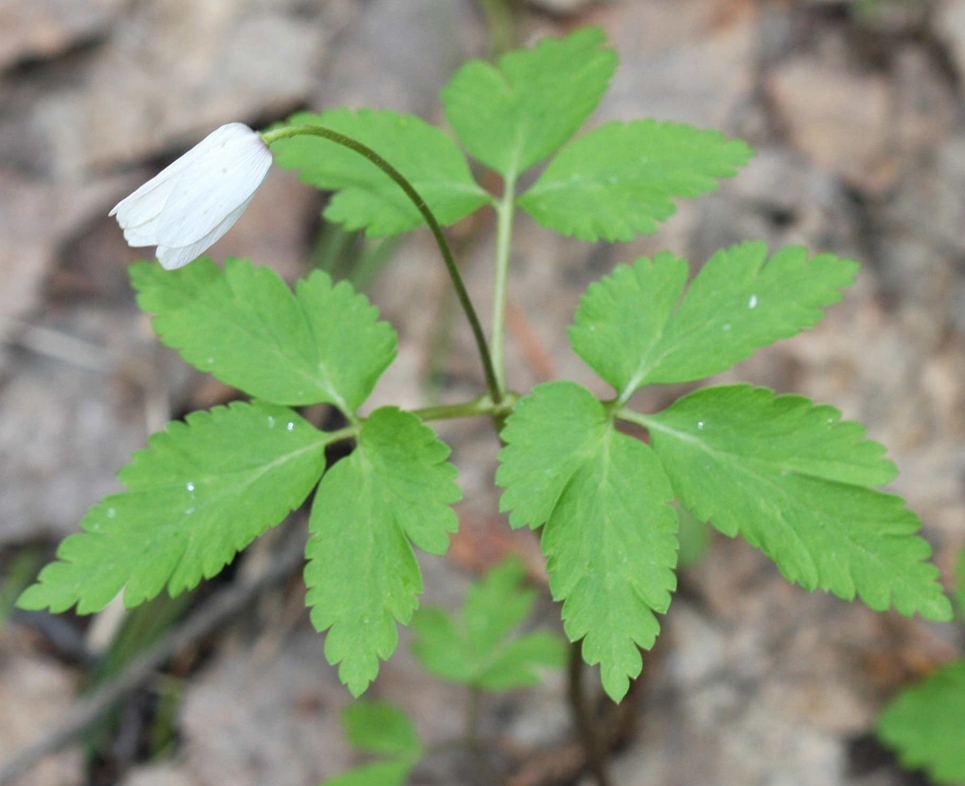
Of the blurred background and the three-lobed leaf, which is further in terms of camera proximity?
the blurred background

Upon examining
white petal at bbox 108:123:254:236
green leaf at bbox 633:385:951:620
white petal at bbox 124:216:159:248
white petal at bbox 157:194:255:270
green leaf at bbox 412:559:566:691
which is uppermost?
white petal at bbox 108:123:254:236

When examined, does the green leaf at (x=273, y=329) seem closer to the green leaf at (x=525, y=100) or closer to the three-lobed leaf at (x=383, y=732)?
the green leaf at (x=525, y=100)

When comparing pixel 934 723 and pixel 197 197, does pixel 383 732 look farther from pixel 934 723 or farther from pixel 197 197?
pixel 197 197

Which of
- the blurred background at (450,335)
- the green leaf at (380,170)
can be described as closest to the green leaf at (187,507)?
the green leaf at (380,170)

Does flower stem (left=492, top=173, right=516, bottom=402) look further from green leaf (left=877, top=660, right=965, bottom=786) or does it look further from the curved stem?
green leaf (left=877, top=660, right=965, bottom=786)

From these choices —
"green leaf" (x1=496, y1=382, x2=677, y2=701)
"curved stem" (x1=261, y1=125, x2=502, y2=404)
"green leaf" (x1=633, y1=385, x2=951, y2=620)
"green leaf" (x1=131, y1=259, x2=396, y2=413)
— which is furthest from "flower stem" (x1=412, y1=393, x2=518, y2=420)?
"green leaf" (x1=633, y1=385, x2=951, y2=620)

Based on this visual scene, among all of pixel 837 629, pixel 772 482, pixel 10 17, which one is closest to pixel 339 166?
pixel 772 482
